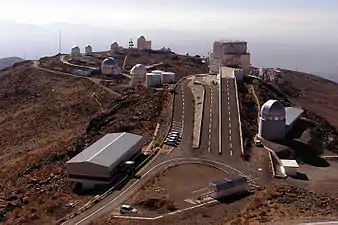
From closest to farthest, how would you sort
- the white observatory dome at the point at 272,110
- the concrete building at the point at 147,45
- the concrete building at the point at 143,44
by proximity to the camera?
1. the white observatory dome at the point at 272,110
2. the concrete building at the point at 143,44
3. the concrete building at the point at 147,45

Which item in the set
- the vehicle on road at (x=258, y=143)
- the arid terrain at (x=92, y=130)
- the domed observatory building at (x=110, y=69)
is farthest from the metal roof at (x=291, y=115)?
the domed observatory building at (x=110, y=69)

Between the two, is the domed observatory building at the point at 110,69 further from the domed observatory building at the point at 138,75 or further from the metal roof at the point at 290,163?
the metal roof at the point at 290,163

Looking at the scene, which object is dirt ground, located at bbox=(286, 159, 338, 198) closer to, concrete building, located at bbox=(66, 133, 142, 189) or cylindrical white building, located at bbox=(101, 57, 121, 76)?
concrete building, located at bbox=(66, 133, 142, 189)

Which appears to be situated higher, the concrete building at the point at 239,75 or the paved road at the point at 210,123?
the concrete building at the point at 239,75

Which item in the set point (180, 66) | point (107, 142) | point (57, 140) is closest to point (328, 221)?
point (107, 142)

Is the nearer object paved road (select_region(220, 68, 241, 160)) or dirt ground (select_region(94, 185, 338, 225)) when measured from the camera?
dirt ground (select_region(94, 185, 338, 225))

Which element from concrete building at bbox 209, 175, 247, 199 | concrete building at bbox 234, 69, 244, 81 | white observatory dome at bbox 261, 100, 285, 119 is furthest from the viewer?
concrete building at bbox 234, 69, 244, 81

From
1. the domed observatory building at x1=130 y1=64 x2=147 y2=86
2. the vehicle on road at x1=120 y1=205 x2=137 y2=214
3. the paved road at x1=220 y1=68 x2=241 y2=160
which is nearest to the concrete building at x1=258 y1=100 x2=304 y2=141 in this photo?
the paved road at x1=220 y1=68 x2=241 y2=160

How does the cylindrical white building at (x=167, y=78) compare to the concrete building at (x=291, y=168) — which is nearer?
the concrete building at (x=291, y=168)

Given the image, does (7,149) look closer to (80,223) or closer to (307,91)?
(80,223)
